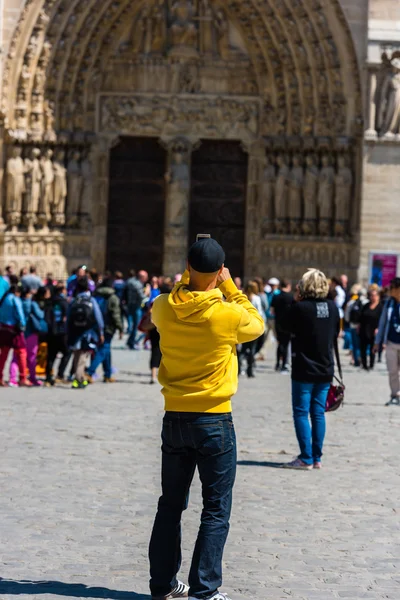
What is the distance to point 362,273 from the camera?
29.1m

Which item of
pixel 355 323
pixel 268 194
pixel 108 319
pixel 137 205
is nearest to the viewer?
pixel 108 319

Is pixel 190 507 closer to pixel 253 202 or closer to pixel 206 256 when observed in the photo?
pixel 206 256

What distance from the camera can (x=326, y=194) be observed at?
96.8 ft

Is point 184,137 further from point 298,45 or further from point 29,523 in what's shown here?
point 29,523

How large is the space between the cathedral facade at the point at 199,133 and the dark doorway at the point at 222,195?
0.10ft

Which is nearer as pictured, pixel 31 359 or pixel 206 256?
pixel 206 256

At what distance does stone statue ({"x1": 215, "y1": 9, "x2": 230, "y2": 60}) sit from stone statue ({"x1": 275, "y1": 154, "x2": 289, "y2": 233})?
8.68 feet

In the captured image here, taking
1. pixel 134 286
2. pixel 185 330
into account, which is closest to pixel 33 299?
pixel 134 286

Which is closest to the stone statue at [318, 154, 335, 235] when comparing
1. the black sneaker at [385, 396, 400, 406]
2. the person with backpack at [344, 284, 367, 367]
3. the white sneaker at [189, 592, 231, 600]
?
the person with backpack at [344, 284, 367, 367]

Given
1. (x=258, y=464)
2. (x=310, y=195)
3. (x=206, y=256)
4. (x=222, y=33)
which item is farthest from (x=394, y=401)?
(x=222, y=33)

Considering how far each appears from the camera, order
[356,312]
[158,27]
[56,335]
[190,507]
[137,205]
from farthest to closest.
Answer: [137,205] → [158,27] → [356,312] → [56,335] → [190,507]

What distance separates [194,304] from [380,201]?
23.4m

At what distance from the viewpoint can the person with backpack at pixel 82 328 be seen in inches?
678

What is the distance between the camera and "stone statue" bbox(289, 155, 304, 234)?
97.9ft
